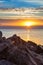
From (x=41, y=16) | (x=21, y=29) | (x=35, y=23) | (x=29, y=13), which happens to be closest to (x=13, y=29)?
(x=21, y=29)

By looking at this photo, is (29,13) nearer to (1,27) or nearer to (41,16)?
(41,16)

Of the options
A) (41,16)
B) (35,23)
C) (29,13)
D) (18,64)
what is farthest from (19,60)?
(29,13)

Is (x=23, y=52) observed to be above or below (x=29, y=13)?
below

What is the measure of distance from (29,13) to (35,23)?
3.38 meters

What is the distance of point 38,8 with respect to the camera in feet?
64.2

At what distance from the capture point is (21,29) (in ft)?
44.6

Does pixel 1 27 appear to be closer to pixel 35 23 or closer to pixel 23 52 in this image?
pixel 35 23

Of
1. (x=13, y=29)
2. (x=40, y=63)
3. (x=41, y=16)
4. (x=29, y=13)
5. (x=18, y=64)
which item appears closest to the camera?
(x=18, y=64)

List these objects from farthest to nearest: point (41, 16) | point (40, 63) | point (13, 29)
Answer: point (41, 16)
point (13, 29)
point (40, 63)

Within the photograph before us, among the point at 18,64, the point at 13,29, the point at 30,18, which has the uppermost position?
the point at 30,18

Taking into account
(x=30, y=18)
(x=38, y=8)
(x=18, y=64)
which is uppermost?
(x=38, y=8)

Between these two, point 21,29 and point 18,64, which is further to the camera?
point 21,29

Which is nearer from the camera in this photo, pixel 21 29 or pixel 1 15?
pixel 21 29

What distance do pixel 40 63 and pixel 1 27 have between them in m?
8.30
